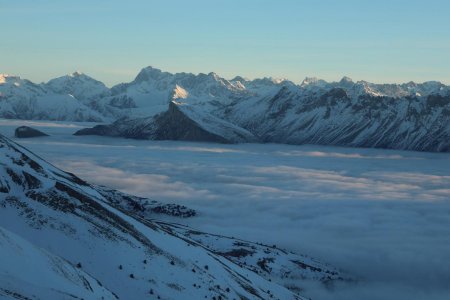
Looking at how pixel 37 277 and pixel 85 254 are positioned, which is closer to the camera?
pixel 37 277

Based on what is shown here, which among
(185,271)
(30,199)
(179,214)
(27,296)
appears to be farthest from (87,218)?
(179,214)

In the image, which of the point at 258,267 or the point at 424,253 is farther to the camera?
the point at 424,253

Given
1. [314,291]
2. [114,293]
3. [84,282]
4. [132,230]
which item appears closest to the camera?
[84,282]

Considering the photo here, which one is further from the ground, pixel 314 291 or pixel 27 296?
pixel 27 296

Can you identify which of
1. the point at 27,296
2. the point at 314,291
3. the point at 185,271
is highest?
the point at 27,296

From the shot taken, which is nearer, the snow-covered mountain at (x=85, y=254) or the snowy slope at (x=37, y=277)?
the snowy slope at (x=37, y=277)

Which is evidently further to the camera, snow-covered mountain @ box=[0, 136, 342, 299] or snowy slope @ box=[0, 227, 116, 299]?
snow-covered mountain @ box=[0, 136, 342, 299]

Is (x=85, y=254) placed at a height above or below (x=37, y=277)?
below

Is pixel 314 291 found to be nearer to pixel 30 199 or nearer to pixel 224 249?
pixel 224 249
